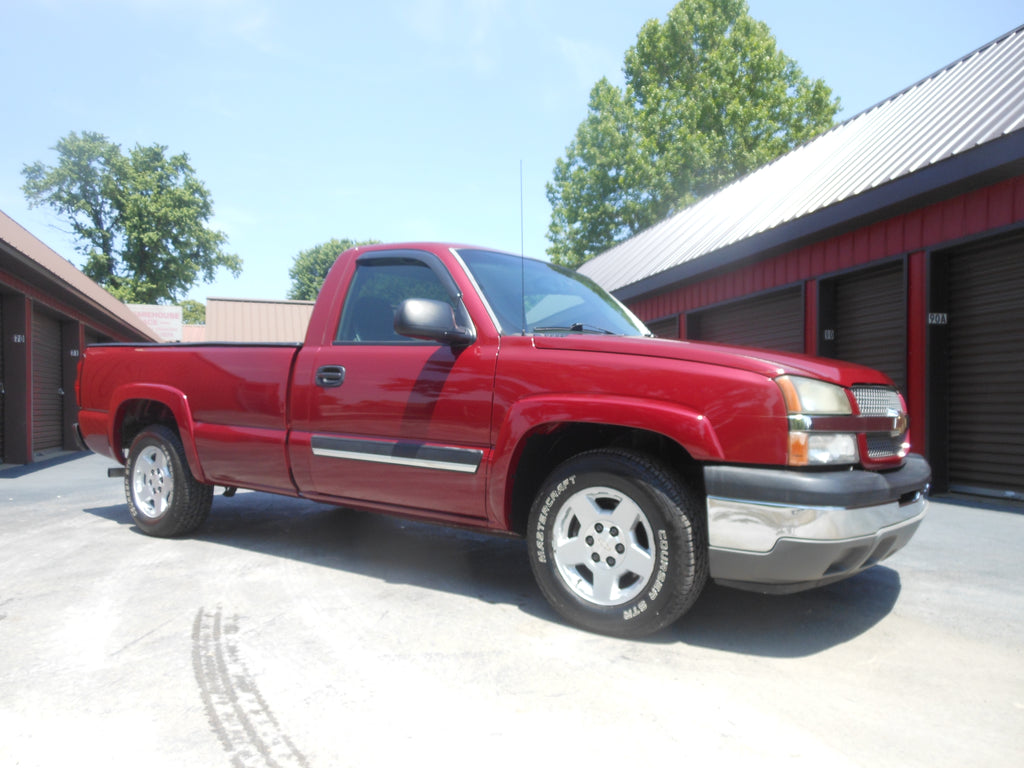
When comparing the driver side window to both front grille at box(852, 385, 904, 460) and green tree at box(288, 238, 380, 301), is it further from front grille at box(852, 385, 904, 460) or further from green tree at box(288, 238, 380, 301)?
green tree at box(288, 238, 380, 301)

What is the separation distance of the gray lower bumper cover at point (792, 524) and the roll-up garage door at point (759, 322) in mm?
7078

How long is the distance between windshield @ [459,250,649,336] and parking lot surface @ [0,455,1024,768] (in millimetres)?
1445

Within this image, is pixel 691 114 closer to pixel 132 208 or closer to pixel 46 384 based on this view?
pixel 46 384

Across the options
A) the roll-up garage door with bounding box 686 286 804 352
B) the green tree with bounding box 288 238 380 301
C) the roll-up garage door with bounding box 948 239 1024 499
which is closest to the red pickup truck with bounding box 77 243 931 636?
the roll-up garage door with bounding box 948 239 1024 499

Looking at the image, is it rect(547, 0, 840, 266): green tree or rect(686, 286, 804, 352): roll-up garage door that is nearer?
rect(686, 286, 804, 352): roll-up garage door

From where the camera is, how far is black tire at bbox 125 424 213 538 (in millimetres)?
4980

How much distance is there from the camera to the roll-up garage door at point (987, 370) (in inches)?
270

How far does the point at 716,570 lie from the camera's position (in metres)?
2.91

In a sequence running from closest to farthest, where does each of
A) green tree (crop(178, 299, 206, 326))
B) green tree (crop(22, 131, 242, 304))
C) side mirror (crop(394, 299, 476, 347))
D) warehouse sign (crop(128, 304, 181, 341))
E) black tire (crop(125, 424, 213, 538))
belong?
1. side mirror (crop(394, 299, 476, 347))
2. black tire (crop(125, 424, 213, 538))
3. warehouse sign (crop(128, 304, 181, 341))
4. green tree (crop(22, 131, 242, 304))
5. green tree (crop(178, 299, 206, 326))

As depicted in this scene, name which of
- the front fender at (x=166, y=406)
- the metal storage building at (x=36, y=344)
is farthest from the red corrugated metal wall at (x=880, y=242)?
the metal storage building at (x=36, y=344)

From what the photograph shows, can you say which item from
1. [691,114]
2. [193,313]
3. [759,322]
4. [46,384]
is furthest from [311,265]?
[759,322]

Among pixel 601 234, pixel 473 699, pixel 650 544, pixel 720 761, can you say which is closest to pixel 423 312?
pixel 650 544

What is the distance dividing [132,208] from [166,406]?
49858 mm

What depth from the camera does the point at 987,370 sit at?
23.5ft
